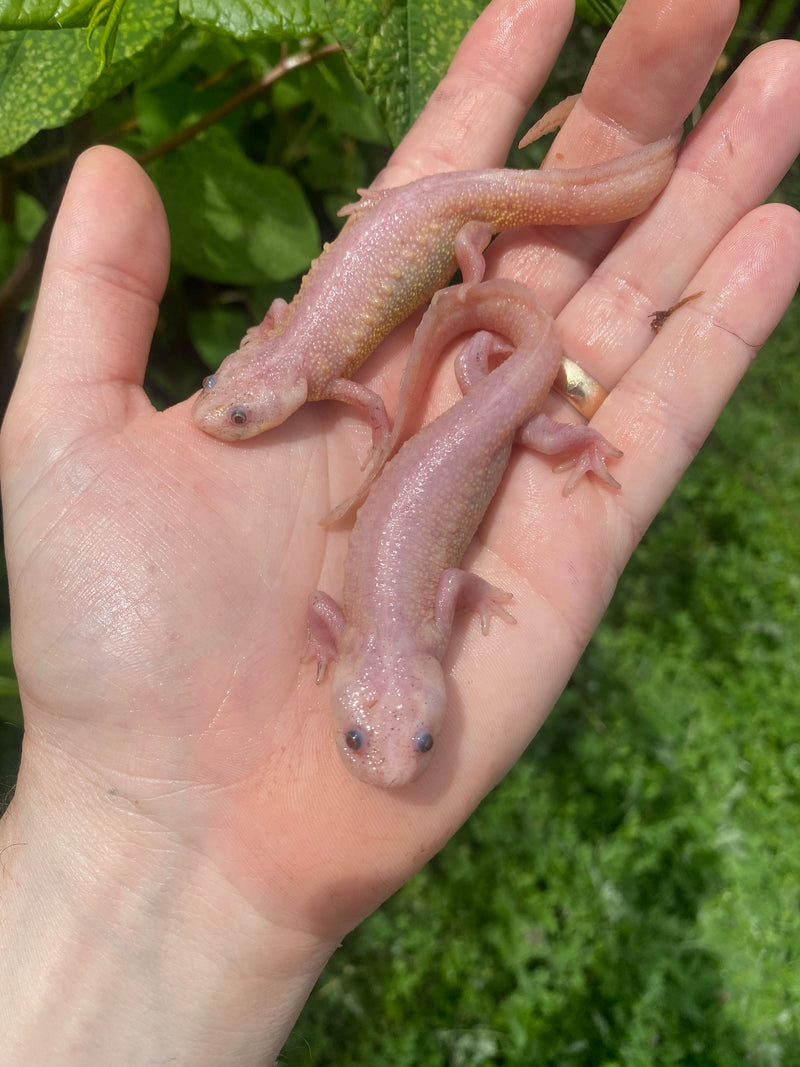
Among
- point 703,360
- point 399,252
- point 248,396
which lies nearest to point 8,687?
point 248,396

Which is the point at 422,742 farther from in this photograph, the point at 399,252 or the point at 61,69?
the point at 61,69

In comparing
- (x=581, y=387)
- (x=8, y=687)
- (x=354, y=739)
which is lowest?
(x=8, y=687)

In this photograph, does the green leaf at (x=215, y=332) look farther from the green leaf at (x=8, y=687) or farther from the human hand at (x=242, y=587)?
the green leaf at (x=8, y=687)

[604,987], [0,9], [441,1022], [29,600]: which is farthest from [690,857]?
[0,9]

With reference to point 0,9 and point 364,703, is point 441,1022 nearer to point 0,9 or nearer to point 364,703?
point 364,703

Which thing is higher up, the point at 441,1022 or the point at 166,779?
the point at 166,779

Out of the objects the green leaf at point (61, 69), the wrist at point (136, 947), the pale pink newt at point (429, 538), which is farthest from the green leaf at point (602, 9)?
the wrist at point (136, 947)
